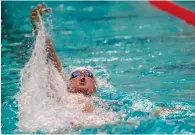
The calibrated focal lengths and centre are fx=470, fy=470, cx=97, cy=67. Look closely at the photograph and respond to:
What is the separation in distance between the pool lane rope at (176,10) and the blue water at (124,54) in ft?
0.45

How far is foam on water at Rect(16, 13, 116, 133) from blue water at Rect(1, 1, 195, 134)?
5.7 inches

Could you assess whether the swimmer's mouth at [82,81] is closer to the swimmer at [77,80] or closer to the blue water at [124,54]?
the swimmer at [77,80]

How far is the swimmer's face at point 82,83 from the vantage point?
13.2ft

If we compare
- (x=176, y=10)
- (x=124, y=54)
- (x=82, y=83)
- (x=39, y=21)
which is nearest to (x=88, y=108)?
(x=82, y=83)

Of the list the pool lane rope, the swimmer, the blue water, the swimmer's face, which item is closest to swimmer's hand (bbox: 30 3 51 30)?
the swimmer

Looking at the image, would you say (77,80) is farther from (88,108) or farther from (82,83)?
(88,108)

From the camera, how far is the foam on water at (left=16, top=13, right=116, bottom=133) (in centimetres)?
352

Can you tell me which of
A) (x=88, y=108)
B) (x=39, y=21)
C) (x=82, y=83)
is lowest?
(x=88, y=108)

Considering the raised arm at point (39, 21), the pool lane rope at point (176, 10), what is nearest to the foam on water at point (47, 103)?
the raised arm at point (39, 21)

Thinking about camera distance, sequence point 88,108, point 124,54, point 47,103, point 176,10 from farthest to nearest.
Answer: point 176,10, point 124,54, point 47,103, point 88,108

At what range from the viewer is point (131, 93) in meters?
4.52

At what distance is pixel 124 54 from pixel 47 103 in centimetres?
215

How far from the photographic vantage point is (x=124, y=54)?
232 inches

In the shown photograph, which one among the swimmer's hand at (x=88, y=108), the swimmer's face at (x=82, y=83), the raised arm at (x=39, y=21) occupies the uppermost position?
the raised arm at (x=39, y=21)
